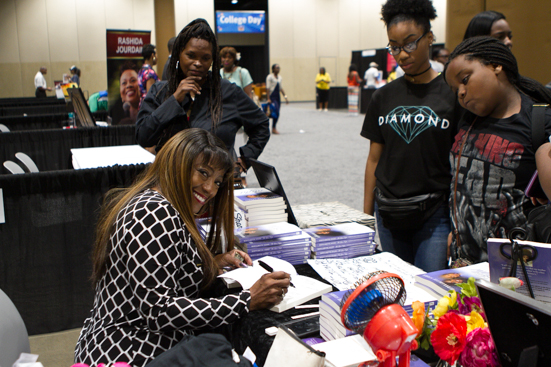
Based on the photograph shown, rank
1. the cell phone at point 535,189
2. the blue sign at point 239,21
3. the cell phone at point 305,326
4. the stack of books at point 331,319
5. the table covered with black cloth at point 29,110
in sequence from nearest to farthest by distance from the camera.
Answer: the stack of books at point 331,319
the cell phone at point 305,326
the cell phone at point 535,189
the table covered with black cloth at point 29,110
the blue sign at point 239,21

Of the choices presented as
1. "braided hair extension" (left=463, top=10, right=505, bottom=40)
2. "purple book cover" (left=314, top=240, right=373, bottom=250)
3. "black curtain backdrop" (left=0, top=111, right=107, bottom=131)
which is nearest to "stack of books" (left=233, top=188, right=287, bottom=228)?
"purple book cover" (left=314, top=240, right=373, bottom=250)

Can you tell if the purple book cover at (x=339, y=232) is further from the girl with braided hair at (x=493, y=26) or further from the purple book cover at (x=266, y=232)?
the girl with braided hair at (x=493, y=26)

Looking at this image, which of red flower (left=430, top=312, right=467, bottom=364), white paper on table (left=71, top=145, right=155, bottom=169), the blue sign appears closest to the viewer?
red flower (left=430, top=312, right=467, bottom=364)

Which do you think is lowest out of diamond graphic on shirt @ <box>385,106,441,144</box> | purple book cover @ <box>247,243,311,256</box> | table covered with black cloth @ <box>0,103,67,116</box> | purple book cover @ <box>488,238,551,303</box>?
purple book cover @ <box>247,243,311,256</box>

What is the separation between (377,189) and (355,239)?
1.13 feet

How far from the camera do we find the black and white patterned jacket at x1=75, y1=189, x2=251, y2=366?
4.34ft

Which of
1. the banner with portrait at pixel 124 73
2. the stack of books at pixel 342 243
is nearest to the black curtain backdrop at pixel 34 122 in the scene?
the banner with portrait at pixel 124 73

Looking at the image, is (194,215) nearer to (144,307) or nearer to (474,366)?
(144,307)

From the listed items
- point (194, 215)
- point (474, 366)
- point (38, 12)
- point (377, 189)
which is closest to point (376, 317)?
→ point (474, 366)

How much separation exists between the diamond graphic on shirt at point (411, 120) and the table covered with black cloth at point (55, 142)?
3094mm

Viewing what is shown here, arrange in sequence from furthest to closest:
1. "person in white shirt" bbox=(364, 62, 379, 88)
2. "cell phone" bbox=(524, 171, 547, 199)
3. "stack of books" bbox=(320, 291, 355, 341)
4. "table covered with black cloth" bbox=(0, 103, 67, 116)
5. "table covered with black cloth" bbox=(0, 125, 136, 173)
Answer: "person in white shirt" bbox=(364, 62, 379, 88) < "table covered with black cloth" bbox=(0, 103, 67, 116) < "table covered with black cloth" bbox=(0, 125, 136, 173) < "cell phone" bbox=(524, 171, 547, 199) < "stack of books" bbox=(320, 291, 355, 341)

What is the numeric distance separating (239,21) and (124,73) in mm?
15796

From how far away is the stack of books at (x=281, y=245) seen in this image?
1.82 meters

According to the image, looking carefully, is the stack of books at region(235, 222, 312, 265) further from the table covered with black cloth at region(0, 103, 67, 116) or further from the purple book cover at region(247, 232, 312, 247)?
the table covered with black cloth at region(0, 103, 67, 116)
